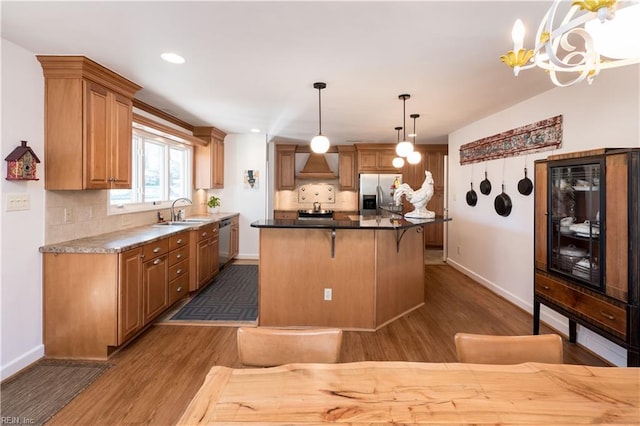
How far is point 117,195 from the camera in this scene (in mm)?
3652

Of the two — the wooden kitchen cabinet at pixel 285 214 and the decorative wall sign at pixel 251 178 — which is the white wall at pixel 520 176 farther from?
the decorative wall sign at pixel 251 178

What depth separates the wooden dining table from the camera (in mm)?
846

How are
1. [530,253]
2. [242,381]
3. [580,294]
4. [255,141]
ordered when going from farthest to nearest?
[255,141]
[530,253]
[580,294]
[242,381]

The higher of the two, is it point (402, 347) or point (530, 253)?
point (530, 253)

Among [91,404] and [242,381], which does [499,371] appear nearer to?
[242,381]

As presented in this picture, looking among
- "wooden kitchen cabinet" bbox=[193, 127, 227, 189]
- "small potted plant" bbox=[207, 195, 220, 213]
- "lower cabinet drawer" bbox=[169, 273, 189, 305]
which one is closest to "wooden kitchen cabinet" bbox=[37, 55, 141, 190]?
"lower cabinet drawer" bbox=[169, 273, 189, 305]

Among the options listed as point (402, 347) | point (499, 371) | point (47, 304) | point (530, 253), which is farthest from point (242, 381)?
point (530, 253)

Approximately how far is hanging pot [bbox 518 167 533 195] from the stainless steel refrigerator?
315 cm

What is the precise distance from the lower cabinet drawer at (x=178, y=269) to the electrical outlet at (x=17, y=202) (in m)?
1.35

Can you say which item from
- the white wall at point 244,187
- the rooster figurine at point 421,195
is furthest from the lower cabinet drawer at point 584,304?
the white wall at point 244,187

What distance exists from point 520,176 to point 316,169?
13.4 feet

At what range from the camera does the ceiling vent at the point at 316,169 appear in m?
7.02

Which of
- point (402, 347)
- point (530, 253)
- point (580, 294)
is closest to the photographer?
point (580, 294)

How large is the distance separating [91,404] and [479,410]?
229 cm
